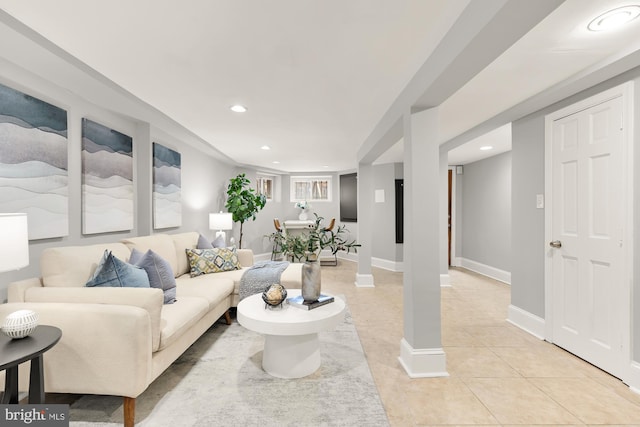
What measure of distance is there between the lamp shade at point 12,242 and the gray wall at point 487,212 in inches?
226

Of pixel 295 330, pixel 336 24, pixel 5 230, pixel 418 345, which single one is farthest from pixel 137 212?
pixel 418 345

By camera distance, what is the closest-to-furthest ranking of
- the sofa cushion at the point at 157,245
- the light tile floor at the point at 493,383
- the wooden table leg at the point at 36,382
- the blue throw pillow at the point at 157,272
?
1. the wooden table leg at the point at 36,382
2. the light tile floor at the point at 493,383
3. the blue throw pillow at the point at 157,272
4. the sofa cushion at the point at 157,245

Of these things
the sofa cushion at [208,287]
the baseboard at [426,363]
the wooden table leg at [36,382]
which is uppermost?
the sofa cushion at [208,287]

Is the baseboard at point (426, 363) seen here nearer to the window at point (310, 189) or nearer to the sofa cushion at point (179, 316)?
the sofa cushion at point (179, 316)

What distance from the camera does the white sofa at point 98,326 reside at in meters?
1.68

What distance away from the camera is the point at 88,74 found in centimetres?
221

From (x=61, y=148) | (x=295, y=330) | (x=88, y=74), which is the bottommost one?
(x=295, y=330)

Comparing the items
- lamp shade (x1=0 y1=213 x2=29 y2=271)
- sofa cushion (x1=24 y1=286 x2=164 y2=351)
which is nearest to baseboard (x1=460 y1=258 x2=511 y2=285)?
sofa cushion (x1=24 y1=286 x2=164 y2=351)

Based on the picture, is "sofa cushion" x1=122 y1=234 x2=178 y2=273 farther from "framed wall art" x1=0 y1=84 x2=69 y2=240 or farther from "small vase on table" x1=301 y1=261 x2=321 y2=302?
"small vase on table" x1=301 y1=261 x2=321 y2=302

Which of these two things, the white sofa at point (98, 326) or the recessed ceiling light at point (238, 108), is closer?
the white sofa at point (98, 326)

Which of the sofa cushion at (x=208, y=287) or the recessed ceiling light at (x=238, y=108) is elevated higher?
the recessed ceiling light at (x=238, y=108)

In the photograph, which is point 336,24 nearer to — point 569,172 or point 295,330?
point 295,330

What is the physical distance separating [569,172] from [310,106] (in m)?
2.42

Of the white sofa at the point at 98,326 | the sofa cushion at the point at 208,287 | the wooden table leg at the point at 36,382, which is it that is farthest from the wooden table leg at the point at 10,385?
the sofa cushion at the point at 208,287
